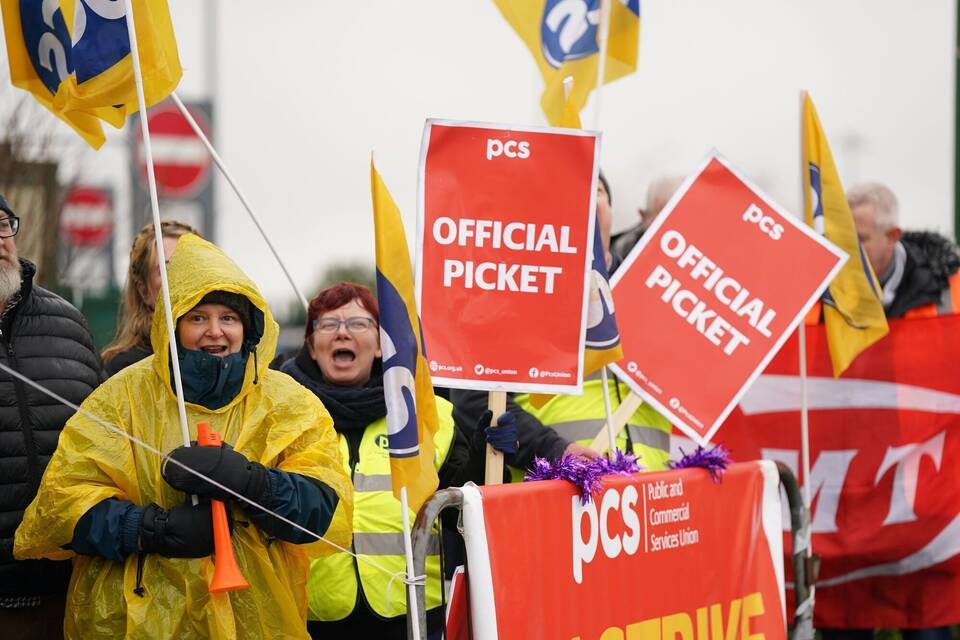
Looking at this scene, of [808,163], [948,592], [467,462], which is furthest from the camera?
[948,592]

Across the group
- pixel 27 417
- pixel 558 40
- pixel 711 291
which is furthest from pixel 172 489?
pixel 558 40

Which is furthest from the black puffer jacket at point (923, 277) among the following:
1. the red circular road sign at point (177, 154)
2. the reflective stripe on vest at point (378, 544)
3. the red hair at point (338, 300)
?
the red circular road sign at point (177, 154)

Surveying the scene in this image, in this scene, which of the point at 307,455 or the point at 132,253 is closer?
the point at 307,455

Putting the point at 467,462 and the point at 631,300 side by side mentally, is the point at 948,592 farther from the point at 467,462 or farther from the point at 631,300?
the point at 467,462

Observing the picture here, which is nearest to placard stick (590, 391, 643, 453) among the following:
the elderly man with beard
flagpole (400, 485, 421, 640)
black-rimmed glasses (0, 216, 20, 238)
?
flagpole (400, 485, 421, 640)

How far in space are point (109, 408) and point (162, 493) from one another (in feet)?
0.90

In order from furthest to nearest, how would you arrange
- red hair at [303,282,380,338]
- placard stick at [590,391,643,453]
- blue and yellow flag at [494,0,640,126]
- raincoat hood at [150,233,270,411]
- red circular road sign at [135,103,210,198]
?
red circular road sign at [135,103,210,198] → blue and yellow flag at [494,0,640,126] → placard stick at [590,391,643,453] → red hair at [303,282,380,338] → raincoat hood at [150,233,270,411]

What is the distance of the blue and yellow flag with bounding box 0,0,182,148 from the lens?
13.9 feet

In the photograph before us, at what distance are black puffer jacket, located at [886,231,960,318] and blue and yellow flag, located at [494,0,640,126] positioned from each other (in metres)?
2.29

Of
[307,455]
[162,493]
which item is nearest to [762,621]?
[307,455]

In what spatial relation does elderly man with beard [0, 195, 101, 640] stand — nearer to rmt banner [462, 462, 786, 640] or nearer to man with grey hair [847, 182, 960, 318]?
rmt banner [462, 462, 786, 640]

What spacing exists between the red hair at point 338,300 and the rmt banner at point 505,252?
2.19ft

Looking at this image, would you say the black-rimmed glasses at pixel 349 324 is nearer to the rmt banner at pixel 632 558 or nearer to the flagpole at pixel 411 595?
the rmt banner at pixel 632 558

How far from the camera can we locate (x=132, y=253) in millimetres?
5203
